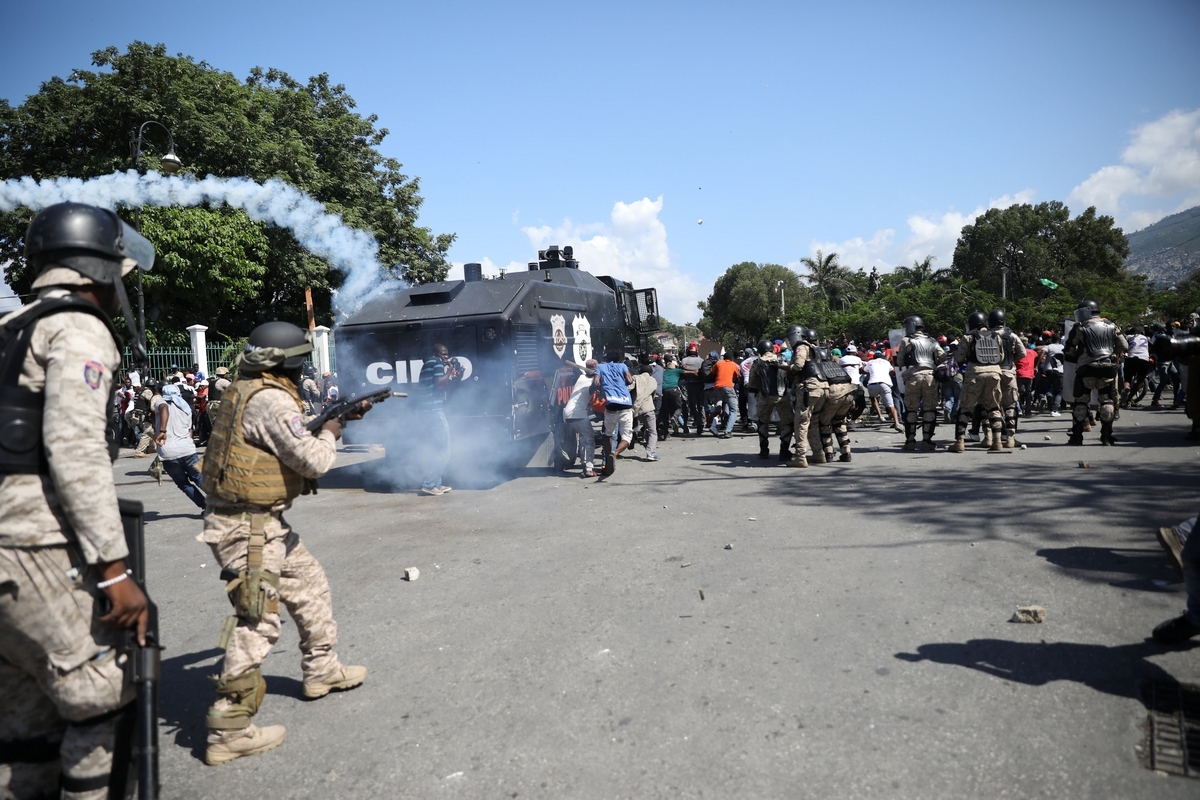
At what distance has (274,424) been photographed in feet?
10.9

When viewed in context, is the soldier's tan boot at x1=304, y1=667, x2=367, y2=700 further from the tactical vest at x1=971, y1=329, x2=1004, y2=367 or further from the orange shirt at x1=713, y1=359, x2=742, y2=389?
the orange shirt at x1=713, y1=359, x2=742, y2=389

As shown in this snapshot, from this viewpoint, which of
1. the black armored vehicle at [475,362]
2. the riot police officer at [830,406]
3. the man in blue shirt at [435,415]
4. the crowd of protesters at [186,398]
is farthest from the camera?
the crowd of protesters at [186,398]

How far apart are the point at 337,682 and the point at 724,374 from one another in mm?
11068

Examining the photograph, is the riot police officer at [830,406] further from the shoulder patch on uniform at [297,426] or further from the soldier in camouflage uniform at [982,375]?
the shoulder patch on uniform at [297,426]

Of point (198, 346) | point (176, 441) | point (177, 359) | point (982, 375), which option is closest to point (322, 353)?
point (198, 346)

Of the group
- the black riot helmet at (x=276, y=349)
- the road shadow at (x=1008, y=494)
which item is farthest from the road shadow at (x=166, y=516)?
the road shadow at (x=1008, y=494)

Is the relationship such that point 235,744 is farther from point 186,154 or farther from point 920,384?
point 186,154

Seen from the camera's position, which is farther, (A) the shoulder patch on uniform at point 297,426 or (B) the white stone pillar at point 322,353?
(B) the white stone pillar at point 322,353

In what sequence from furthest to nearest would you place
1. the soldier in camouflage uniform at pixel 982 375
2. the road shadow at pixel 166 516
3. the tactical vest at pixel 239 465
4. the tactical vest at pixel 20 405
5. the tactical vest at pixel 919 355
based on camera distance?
the tactical vest at pixel 919 355 → the soldier in camouflage uniform at pixel 982 375 → the road shadow at pixel 166 516 → the tactical vest at pixel 239 465 → the tactical vest at pixel 20 405

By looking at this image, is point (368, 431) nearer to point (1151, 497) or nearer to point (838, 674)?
point (838, 674)

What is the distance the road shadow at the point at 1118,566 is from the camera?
183 inches

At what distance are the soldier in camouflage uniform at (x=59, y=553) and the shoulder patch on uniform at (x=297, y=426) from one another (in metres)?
0.99

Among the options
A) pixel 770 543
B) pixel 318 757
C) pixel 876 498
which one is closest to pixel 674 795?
pixel 318 757

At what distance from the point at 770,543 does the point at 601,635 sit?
222cm
